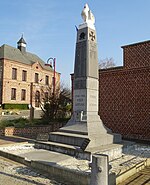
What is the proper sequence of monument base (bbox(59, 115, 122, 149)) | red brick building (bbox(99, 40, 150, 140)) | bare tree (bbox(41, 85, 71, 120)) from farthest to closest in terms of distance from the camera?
bare tree (bbox(41, 85, 71, 120)) < red brick building (bbox(99, 40, 150, 140)) < monument base (bbox(59, 115, 122, 149))

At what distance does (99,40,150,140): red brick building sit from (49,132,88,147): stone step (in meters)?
4.85

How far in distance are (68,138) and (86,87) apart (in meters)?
2.17

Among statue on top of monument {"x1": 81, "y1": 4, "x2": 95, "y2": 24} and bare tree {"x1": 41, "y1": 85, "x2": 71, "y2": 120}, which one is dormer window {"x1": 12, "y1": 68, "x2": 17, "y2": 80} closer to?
bare tree {"x1": 41, "y1": 85, "x2": 71, "y2": 120}

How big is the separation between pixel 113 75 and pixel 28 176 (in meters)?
8.74

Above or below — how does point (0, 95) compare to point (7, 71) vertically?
below

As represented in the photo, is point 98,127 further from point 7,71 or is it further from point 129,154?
point 7,71

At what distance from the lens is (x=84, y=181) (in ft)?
15.9

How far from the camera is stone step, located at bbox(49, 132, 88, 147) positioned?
7.65 meters

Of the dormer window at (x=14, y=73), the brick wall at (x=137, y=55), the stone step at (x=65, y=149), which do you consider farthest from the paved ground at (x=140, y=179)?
the dormer window at (x=14, y=73)

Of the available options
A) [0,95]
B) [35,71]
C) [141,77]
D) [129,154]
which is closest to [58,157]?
[129,154]

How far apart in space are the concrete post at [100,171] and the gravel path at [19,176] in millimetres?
1408

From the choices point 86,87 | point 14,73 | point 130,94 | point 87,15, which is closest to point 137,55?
point 130,94

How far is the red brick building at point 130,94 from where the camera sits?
11.4 metres

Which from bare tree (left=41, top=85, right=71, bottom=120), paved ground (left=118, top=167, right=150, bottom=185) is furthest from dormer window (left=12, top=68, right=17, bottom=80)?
paved ground (left=118, top=167, right=150, bottom=185)
